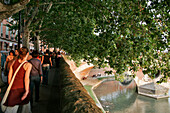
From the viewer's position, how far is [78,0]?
30.4 ft

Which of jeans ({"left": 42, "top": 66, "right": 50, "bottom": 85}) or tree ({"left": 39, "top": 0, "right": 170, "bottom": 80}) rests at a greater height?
tree ({"left": 39, "top": 0, "right": 170, "bottom": 80})

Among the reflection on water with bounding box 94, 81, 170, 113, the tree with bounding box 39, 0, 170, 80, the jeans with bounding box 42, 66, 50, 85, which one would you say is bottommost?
the reflection on water with bounding box 94, 81, 170, 113

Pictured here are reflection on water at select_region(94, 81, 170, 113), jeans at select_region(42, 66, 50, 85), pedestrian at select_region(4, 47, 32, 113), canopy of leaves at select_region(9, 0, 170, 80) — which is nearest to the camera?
pedestrian at select_region(4, 47, 32, 113)

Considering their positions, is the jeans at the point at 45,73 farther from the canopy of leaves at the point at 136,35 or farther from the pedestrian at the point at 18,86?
the pedestrian at the point at 18,86

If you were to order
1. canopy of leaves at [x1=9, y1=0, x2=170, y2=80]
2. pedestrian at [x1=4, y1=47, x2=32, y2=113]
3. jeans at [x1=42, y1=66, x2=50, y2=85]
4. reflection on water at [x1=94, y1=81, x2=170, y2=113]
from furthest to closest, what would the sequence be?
1. reflection on water at [x1=94, y1=81, x2=170, y2=113]
2. jeans at [x1=42, y1=66, x2=50, y2=85]
3. canopy of leaves at [x1=9, y1=0, x2=170, y2=80]
4. pedestrian at [x1=4, y1=47, x2=32, y2=113]

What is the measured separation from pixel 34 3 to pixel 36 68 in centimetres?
555

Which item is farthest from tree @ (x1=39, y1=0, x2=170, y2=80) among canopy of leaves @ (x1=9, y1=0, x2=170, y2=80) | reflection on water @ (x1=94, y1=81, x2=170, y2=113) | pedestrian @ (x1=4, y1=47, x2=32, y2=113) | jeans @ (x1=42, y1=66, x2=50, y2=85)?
reflection on water @ (x1=94, y1=81, x2=170, y2=113)

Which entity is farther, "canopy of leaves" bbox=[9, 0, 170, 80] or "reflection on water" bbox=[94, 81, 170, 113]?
"reflection on water" bbox=[94, 81, 170, 113]

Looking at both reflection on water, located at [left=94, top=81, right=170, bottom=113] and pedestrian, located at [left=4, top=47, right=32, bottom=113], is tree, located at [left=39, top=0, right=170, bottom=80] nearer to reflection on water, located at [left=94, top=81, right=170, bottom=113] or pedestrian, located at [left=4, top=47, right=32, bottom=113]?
pedestrian, located at [left=4, top=47, right=32, bottom=113]

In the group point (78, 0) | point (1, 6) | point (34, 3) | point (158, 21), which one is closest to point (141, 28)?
point (158, 21)

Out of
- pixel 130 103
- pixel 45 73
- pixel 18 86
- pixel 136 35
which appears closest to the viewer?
pixel 18 86

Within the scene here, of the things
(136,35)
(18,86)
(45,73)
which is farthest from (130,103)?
(18,86)

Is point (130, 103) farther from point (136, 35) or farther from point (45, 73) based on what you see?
point (136, 35)

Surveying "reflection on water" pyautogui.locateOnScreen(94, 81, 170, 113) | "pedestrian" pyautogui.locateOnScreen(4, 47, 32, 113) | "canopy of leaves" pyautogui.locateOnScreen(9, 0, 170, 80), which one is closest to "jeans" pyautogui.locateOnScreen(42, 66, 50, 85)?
"canopy of leaves" pyautogui.locateOnScreen(9, 0, 170, 80)
